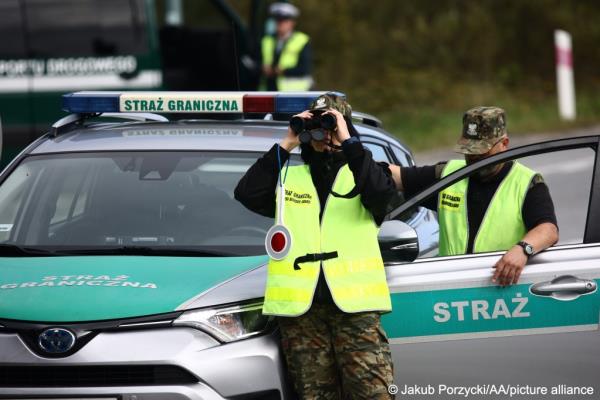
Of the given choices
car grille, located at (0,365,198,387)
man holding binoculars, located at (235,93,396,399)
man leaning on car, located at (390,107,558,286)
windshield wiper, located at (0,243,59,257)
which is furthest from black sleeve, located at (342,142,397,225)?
windshield wiper, located at (0,243,59,257)

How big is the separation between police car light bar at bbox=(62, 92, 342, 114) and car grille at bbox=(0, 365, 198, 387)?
1.53 metres

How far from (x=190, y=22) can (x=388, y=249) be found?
10.9 meters

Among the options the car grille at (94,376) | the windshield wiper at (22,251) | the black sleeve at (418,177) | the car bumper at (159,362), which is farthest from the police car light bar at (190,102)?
the car grille at (94,376)

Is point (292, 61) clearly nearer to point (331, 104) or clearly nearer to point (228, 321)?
point (331, 104)

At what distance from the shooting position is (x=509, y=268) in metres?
4.98

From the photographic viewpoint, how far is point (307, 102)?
588 cm

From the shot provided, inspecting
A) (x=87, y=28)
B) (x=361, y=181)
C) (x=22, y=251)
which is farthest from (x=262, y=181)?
(x=87, y=28)

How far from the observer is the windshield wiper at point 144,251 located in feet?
17.7

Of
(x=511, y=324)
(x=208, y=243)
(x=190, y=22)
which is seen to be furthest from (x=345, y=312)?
(x=190, y=22)

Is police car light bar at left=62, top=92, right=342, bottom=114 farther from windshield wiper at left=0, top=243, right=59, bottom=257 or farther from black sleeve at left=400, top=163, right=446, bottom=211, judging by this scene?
windshield wiper at left=0, top=243, right=59, bottom=257

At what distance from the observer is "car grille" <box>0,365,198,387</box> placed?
15.6 feet

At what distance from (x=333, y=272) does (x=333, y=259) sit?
5cm

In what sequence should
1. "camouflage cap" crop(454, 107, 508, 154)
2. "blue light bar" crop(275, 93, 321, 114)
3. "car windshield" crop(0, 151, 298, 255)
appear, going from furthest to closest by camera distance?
1. "blue light bar" crop(275, 93, 321, 114)
2. "car windshield" crop(0, 151, 298, 255)
3. "camouflage cap" crop(454, 107, 508, 154)

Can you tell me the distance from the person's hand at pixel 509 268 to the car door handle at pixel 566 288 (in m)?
0.08
